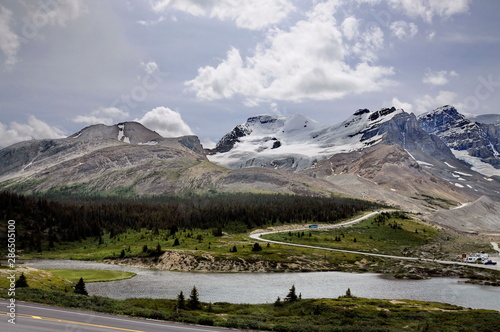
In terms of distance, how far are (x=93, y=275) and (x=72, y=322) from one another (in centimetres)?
6571

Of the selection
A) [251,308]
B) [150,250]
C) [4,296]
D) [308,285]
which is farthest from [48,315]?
[150,250]

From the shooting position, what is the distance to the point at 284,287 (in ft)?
285

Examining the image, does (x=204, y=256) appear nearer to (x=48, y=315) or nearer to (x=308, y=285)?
(x=308, y=285)

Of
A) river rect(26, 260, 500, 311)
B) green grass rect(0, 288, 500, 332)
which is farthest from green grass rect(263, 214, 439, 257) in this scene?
Result: green grass rect(0, 288, 500, 332)

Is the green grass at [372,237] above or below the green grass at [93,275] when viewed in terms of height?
above

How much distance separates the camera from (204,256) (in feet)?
383

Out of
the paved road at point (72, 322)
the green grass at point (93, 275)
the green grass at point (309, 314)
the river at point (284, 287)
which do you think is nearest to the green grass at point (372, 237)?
the river at point (284, 287)

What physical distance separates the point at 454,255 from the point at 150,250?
106694mm

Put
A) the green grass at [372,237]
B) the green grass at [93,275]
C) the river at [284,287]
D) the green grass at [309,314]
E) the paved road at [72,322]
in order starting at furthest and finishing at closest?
1. the green grass at [372,237]
2. the green grass at [93,275]
3. the river at [284,287]
4. the green grass at [309,314]
5. the paved road at [72,322]

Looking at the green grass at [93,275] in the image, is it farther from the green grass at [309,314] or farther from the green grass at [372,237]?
the green grass at [372,237]

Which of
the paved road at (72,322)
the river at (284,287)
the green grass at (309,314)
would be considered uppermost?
the paved road at (72,322)

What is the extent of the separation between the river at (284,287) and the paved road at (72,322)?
3419 centimetres

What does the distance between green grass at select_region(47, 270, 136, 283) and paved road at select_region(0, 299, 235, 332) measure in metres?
52.6

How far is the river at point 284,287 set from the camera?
75625mm
